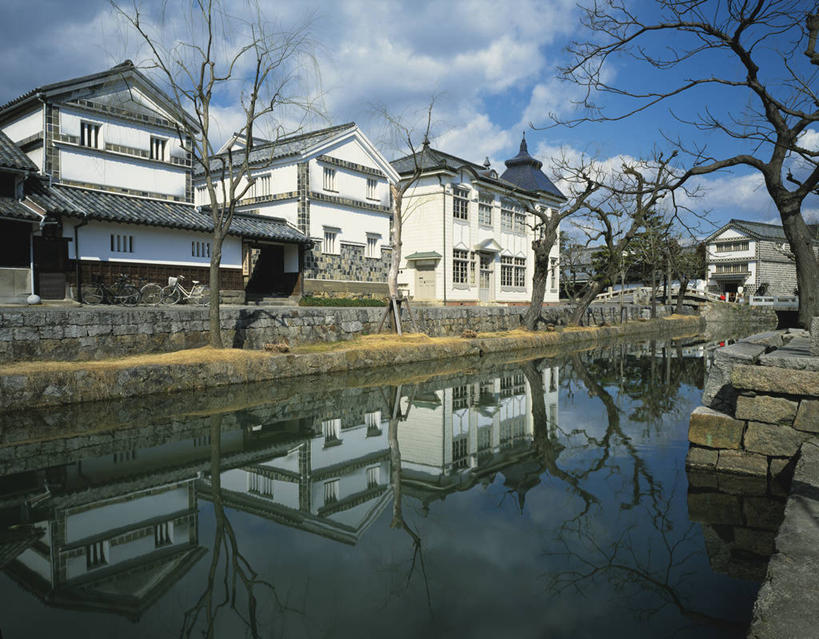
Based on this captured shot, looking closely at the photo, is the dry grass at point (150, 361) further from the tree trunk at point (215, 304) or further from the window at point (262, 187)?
the window at point (262, 187)

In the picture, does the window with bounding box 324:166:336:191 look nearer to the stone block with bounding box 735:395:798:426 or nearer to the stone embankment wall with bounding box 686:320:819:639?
the stone embankment wall with bounding box 686:320:819:639

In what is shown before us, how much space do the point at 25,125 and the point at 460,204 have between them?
2030cm

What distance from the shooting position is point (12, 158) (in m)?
15.9

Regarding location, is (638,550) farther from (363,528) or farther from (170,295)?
(170,295)

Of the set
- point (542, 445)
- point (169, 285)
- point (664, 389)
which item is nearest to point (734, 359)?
point (542, 445)

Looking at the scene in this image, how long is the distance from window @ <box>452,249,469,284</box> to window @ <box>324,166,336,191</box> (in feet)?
26.4

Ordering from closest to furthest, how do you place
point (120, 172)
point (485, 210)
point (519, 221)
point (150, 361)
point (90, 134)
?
point (150, 361), point (90, 134), point (120, 172), point (485, 210), point (519, 221)

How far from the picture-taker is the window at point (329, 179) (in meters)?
25.5

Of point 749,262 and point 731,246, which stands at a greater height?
point 731,246

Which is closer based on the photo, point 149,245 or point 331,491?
point 331,491

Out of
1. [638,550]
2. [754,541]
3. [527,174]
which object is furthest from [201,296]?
[527,174]

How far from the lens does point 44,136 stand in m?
17.7

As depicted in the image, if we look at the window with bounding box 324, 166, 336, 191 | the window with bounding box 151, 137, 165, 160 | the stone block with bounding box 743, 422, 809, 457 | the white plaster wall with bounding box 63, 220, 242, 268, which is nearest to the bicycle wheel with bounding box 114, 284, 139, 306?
the white plaster wall with bounding box 63, 220, 242, 268

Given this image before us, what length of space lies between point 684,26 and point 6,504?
411 inches
